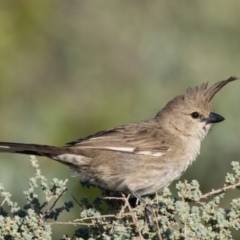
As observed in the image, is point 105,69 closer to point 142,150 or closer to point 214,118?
point 214,118

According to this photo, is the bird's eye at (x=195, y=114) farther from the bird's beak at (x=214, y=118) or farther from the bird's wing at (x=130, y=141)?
the bird's wing at (x=130, y=141)

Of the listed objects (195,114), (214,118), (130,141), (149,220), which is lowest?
(149,220)

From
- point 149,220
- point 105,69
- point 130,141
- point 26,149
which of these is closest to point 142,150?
point 130,141

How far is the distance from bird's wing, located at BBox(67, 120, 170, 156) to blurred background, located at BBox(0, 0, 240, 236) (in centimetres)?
146

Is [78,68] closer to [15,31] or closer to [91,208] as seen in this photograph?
[15,31]

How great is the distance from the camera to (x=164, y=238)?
518 centimetres

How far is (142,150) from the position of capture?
7410mm

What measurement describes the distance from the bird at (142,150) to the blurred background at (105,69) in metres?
1.50

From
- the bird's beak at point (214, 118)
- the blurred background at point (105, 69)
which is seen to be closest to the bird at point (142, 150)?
the bird's beak at point (214, 118)

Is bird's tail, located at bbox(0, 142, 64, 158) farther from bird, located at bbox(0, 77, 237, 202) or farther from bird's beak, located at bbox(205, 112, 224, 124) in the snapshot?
bird's beak, located at bbox(205, 112, 224, 124)

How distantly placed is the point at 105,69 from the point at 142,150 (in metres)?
5.21

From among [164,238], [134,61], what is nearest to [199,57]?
[134,61]

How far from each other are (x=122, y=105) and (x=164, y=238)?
18.3ft

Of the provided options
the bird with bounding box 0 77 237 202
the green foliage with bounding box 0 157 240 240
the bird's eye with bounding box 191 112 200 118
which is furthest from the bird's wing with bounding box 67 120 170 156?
the green foliage with bounding box 0 157 240 240
